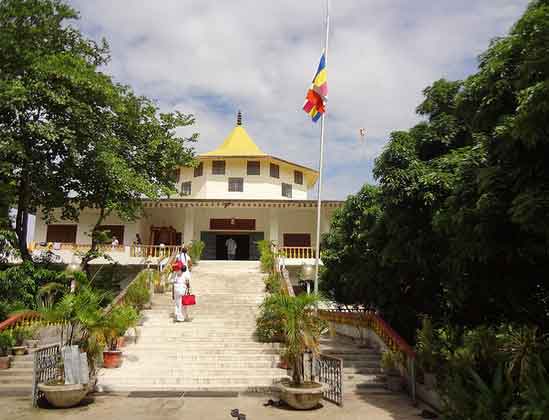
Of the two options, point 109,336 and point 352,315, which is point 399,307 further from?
point 109,336

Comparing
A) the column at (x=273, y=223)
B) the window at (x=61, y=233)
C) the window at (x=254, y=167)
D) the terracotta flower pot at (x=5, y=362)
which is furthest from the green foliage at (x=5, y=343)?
the window at (x=254, y=167)

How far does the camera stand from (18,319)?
514 inches

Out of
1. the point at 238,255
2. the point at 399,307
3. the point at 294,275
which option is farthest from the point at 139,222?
the point at 399,307

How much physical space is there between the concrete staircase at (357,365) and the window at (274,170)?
52.1 ft

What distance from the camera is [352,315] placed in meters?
15.1

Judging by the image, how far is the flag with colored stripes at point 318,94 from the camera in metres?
17.0

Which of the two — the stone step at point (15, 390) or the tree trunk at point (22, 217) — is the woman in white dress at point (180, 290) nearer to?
the stone step at point (15, 390)

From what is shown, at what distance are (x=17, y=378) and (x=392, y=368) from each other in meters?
8.49

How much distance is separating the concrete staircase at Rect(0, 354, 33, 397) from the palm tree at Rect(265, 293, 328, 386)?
535cm

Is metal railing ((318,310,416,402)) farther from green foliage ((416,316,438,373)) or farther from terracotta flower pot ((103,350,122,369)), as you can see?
terracotta flower pot ((103,350,122,369))

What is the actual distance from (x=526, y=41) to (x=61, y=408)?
939 cm

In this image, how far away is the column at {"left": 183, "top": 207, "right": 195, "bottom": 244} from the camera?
25891 millimetres

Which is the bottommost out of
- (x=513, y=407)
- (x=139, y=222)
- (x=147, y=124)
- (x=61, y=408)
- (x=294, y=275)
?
(x=61, y=408)

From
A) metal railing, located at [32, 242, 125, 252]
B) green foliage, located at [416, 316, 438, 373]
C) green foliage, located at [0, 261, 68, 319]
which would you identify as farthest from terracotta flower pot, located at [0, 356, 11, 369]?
metal railing, located at [32, 242, 125, 252]
